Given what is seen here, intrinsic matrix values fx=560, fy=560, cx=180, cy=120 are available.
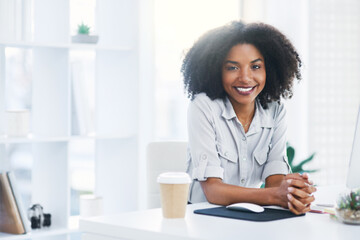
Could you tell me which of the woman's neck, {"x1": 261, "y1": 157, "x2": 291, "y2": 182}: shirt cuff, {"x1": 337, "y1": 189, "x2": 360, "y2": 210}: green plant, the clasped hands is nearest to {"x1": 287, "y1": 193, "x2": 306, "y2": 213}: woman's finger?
the clasped hands

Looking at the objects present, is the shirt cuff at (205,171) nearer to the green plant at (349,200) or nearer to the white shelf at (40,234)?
the green plant at (349,200)

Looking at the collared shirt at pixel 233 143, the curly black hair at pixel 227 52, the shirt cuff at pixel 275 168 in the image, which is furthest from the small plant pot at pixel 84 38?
the shirt cuff at pixel 275 168

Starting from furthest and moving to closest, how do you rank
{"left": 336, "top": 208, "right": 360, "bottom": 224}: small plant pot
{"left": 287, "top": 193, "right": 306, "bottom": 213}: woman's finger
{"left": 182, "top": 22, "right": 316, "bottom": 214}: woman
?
{"left": 182, "top": 22, "right": 316, "bottom": 214}: woman, {"left": 287, "top": 193, "right": 306, "bottom": 213}: woman's finger, {"left": 336, "top": 208, "right": 360, "bottom": 224}: small plant pot

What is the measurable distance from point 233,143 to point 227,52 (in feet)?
1.15

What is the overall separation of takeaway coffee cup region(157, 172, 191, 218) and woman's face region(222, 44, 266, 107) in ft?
2.23

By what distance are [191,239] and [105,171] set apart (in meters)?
2.08

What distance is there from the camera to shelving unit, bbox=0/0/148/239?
9.89 feet

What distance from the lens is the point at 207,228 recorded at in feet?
4.59

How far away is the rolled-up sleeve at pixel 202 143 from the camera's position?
1.94 metres

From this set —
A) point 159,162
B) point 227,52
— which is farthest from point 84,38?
point 227,52

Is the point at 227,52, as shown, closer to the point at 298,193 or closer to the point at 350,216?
the point at 298,193

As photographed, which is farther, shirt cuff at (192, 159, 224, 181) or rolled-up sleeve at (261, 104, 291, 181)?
rolled-up sleeve at (261, 104, 291, 181)

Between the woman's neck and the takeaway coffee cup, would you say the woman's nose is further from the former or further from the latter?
the takeaway coffee cup

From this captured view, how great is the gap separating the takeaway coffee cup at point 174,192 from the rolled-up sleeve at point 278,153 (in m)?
0.67
